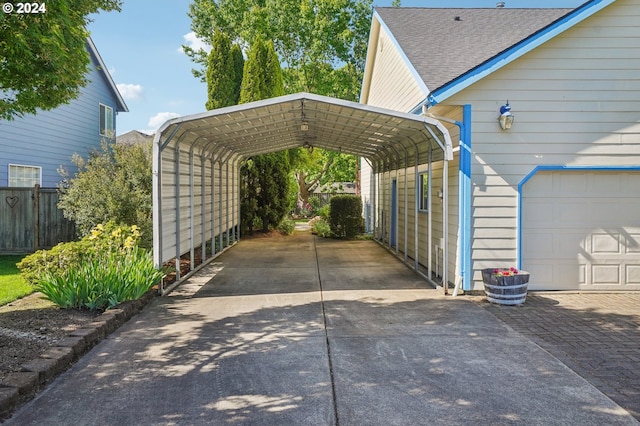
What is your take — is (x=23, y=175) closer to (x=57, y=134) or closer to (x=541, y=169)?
(x=57, y=134)

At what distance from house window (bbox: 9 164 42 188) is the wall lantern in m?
11.7

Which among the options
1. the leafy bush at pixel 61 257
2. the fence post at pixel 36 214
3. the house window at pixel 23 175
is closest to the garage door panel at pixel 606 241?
the leafy bush at pixel 61 257

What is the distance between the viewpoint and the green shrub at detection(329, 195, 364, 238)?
52.0 feet

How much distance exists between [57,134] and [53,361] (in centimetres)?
1252

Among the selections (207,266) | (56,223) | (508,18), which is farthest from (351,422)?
(508,18)

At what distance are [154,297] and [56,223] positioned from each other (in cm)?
590

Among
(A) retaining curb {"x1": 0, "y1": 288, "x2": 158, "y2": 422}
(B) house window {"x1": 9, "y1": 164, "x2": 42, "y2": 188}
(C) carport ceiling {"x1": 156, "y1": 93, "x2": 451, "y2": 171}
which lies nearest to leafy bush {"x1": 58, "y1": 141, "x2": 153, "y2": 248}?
(C) carport ceiling {"x1": 156, "y1": 93, "x2": 451, "y2": 171}

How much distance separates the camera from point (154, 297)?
716cm

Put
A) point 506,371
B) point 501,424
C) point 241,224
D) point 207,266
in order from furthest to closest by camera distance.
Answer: point 241,224 → point 207,266 → point 506,371 → point 501,424

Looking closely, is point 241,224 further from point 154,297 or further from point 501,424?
point 501,424

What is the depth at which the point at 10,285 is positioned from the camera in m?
7.63

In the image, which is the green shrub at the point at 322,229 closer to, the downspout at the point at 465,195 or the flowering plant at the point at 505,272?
the downspout at the point at 465,195

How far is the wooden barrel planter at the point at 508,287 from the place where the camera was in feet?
21.8

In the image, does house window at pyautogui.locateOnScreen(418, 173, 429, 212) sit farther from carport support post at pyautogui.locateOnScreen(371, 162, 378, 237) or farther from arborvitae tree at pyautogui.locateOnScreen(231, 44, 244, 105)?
arborvitae tree at pyautogui.locateOnScreen(231, 44, 244, 105)
